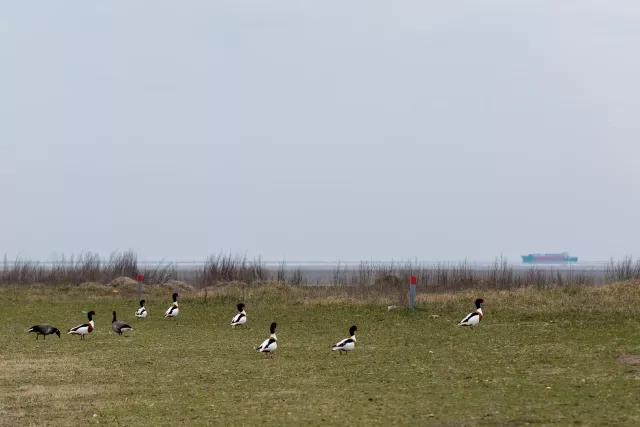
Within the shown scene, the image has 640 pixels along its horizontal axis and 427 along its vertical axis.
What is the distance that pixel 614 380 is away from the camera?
13711mm

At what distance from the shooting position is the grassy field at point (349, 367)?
1194cm

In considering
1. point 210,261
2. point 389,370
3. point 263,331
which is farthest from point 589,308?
point 210,261

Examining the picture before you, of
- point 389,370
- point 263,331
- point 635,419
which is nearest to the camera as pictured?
point 635,419

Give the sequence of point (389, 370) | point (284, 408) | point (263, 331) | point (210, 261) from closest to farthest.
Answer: point (284, 408) → point (389, 370) → point (263, 331) → point (210, 261)

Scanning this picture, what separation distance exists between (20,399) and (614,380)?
9.42 meters

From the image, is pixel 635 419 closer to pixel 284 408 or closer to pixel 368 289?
pixel 284 408

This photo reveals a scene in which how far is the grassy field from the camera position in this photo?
470 inches

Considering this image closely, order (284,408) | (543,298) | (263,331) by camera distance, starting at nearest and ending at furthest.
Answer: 1. (284,408)
2. (263,331)
3. (543,298)

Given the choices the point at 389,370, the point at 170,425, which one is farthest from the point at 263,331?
the point at 170,425

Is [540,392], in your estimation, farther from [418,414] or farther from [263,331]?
[263,331]

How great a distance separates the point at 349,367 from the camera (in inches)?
656

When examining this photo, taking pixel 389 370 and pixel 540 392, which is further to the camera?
pixel 389 370

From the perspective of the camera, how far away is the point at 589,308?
82.5ft

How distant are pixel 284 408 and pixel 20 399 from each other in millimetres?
4464
